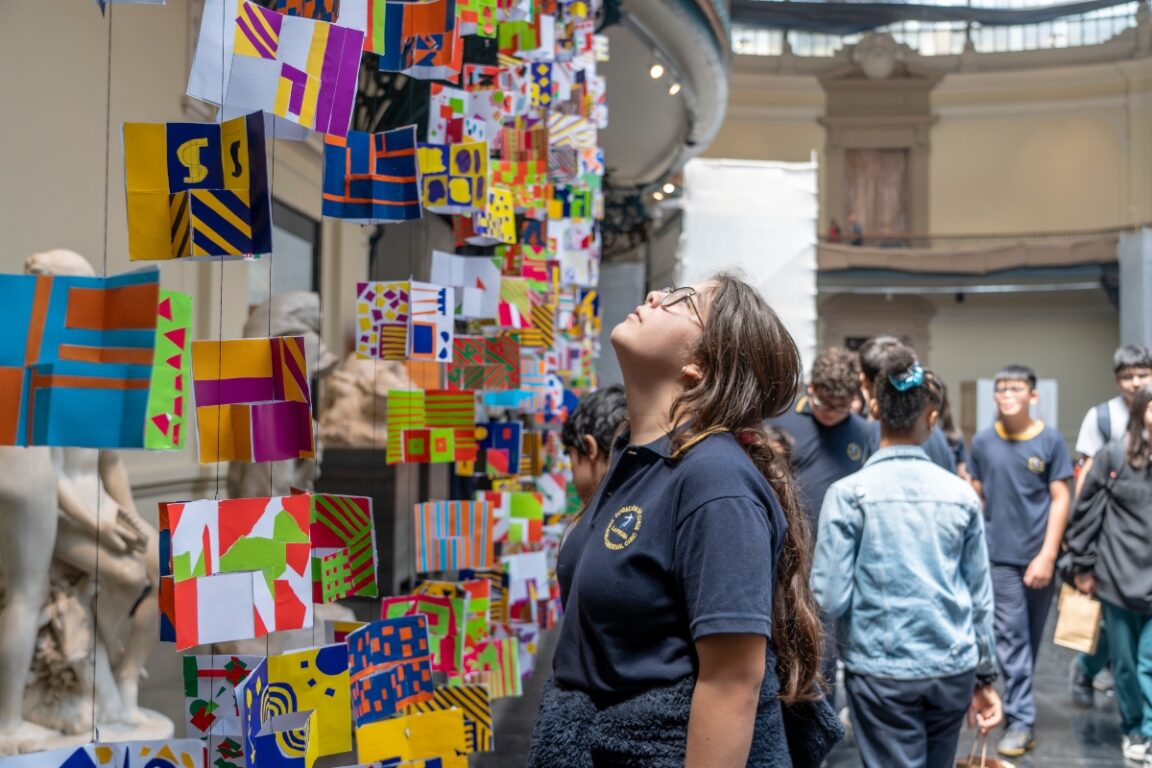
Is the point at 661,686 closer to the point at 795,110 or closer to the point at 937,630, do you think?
the point at 937,630

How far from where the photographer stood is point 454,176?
8.90ft

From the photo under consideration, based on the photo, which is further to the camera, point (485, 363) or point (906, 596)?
point (485, 363)

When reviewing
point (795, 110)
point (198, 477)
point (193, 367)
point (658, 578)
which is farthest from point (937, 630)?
point (795, 110)

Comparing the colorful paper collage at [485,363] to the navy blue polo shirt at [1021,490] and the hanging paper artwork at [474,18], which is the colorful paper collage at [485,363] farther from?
the navy blue polo shirt at [1021,490]

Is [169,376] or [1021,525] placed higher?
[169,376]

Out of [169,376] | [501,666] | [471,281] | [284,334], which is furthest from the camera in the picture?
[284,334]

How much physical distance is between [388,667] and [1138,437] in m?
3.64

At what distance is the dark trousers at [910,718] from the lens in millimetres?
2873

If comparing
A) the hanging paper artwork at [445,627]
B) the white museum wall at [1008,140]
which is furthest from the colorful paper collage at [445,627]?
the white museum wall at [1008,140]

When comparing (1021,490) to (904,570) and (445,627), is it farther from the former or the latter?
(445,627)

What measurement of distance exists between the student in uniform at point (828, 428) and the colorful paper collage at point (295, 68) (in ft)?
9.09

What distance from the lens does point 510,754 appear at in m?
4.34

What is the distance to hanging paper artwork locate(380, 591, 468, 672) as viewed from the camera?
275 centimetres

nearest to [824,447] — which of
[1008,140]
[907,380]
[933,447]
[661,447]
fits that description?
[933,447]
